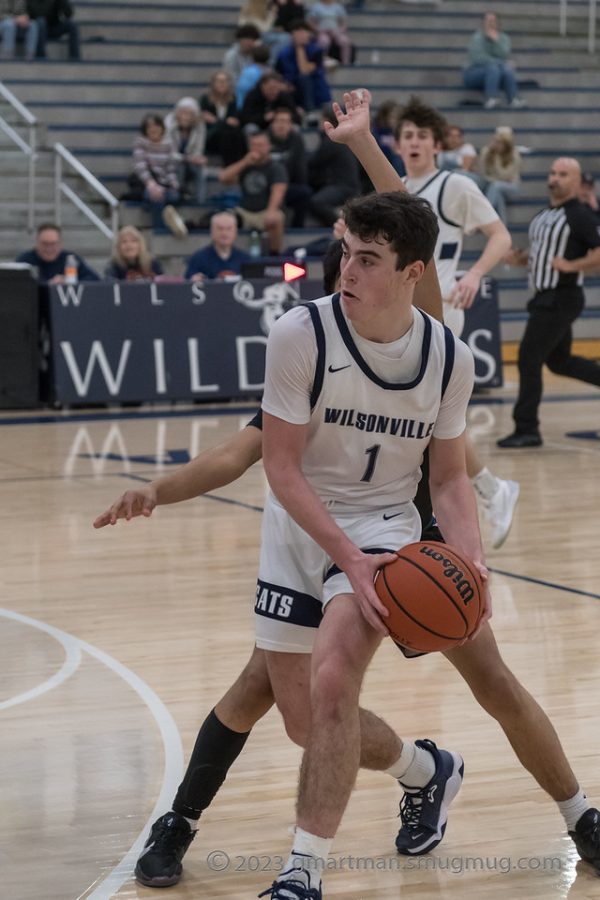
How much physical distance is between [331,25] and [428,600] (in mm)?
18310

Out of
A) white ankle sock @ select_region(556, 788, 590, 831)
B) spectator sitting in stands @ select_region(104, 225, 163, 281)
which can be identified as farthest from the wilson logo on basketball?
spectator sitting in stands @ select_region(104, 225, 163, 281)

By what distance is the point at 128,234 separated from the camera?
14383 mm

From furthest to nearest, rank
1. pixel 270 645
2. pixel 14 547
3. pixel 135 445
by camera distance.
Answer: pixel 135 445 → pixel 14 547 → pixel 270 645

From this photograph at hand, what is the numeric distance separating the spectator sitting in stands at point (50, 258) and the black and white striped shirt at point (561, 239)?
4.27m

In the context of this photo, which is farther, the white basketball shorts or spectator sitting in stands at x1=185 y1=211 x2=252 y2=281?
spectator sitting in stands at x1=185 y1=211 x2=252 y2=281

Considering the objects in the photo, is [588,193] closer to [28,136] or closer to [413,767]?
[28,136]

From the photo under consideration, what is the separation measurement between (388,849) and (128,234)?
10761mm

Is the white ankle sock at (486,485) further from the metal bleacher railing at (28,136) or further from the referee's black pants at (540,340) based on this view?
the metal bleacher railing at (28,136)

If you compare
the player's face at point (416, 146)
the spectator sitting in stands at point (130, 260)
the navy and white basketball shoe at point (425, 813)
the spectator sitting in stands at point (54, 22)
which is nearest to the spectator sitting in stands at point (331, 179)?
the spectator sitting in stands at point (54, 22)

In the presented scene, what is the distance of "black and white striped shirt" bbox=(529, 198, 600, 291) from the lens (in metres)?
11.5

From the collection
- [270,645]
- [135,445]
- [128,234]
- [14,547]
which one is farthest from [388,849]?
[128,234]

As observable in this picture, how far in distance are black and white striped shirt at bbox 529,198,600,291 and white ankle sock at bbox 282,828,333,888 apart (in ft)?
27.8

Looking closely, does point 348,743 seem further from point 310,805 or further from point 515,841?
point 515,841

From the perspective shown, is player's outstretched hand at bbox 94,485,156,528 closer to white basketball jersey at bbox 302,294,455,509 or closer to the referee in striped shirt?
white basketball jersey at bbox 302,294,455,509
